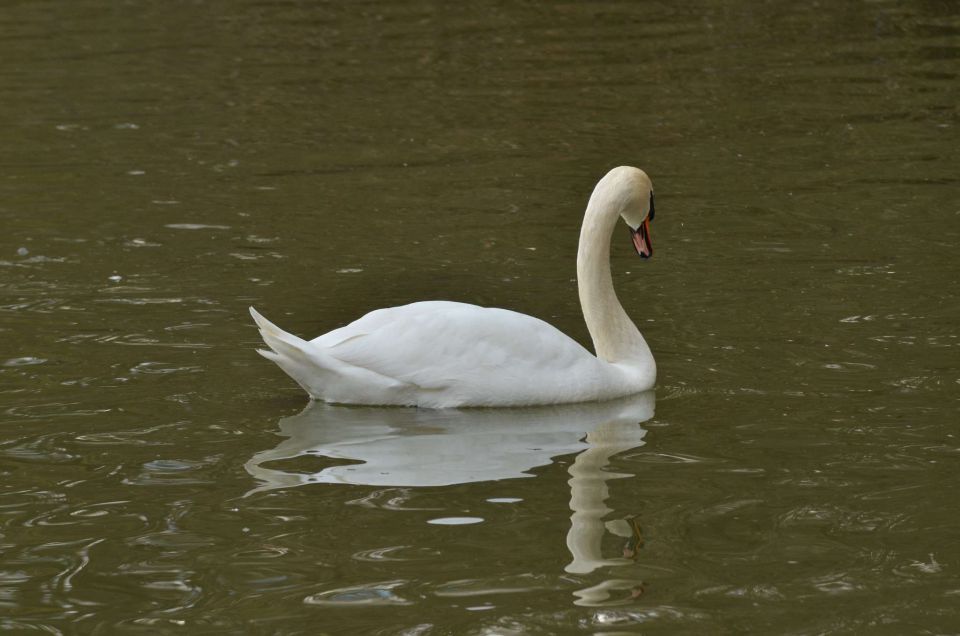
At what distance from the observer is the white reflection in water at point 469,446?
6848mm

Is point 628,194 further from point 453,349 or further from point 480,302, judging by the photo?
point 480,302

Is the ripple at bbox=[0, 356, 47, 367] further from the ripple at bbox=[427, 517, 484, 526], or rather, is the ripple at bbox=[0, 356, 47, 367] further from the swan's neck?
the ripple at bbox=[427, 517, 484, 526]

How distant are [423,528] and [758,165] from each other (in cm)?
738

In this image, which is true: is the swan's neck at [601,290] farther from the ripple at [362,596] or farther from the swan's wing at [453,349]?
the ripple at [362,596]

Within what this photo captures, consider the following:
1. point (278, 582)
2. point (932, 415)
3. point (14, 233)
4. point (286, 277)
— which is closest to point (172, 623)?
point (278, 582)

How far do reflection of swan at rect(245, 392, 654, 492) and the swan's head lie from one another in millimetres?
930

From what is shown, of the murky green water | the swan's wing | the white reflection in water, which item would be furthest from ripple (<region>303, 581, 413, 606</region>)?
the swan's wing

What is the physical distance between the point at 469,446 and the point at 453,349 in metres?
0.64

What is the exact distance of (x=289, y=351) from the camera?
7746 millimetres

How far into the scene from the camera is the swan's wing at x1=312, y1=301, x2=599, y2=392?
790cm

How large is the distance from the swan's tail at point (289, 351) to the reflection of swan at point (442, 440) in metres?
0.22

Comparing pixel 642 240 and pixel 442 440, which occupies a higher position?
pixel 642 240

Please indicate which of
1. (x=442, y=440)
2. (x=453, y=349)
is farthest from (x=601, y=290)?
(x=442, y=440)

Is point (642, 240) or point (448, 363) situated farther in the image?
point (642, 240)
